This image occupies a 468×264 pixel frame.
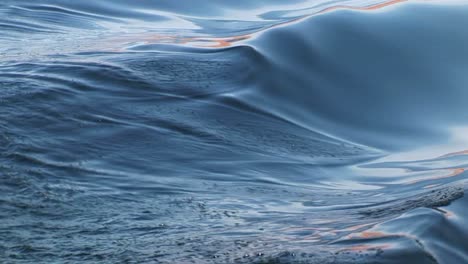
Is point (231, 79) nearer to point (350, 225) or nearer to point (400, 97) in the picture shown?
point (400, 97)

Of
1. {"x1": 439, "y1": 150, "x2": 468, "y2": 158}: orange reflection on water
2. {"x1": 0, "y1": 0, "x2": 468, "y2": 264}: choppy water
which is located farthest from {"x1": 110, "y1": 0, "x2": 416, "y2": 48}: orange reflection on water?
{"x1": 439, "y1": 150, "x2": 468, "y2": 158}: orange reflection on water

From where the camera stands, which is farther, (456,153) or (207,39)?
(207,39)

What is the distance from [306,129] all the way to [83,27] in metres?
3.46

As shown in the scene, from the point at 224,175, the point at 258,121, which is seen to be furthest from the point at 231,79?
the point at 224,175

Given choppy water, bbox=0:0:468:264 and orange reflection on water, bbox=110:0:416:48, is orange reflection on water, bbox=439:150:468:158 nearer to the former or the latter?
choppy water, bbox=0:0:468:264

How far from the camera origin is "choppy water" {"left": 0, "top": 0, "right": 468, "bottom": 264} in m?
3.75

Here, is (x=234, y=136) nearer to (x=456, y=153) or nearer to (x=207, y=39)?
(x=456, y=153)

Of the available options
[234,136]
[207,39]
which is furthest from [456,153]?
[207,39]

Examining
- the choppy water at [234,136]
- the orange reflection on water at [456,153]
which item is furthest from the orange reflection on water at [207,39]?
the orange reflection on water at [456,153]

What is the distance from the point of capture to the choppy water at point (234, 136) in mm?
3746

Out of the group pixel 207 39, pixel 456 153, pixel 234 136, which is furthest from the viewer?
pixel 207 39

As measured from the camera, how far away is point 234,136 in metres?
5.75

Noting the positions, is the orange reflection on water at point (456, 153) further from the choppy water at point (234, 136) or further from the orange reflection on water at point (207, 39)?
the orange reflection on water at point (207, 39)

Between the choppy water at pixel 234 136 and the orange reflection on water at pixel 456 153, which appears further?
the orange reflection on water at pixel 456 153
